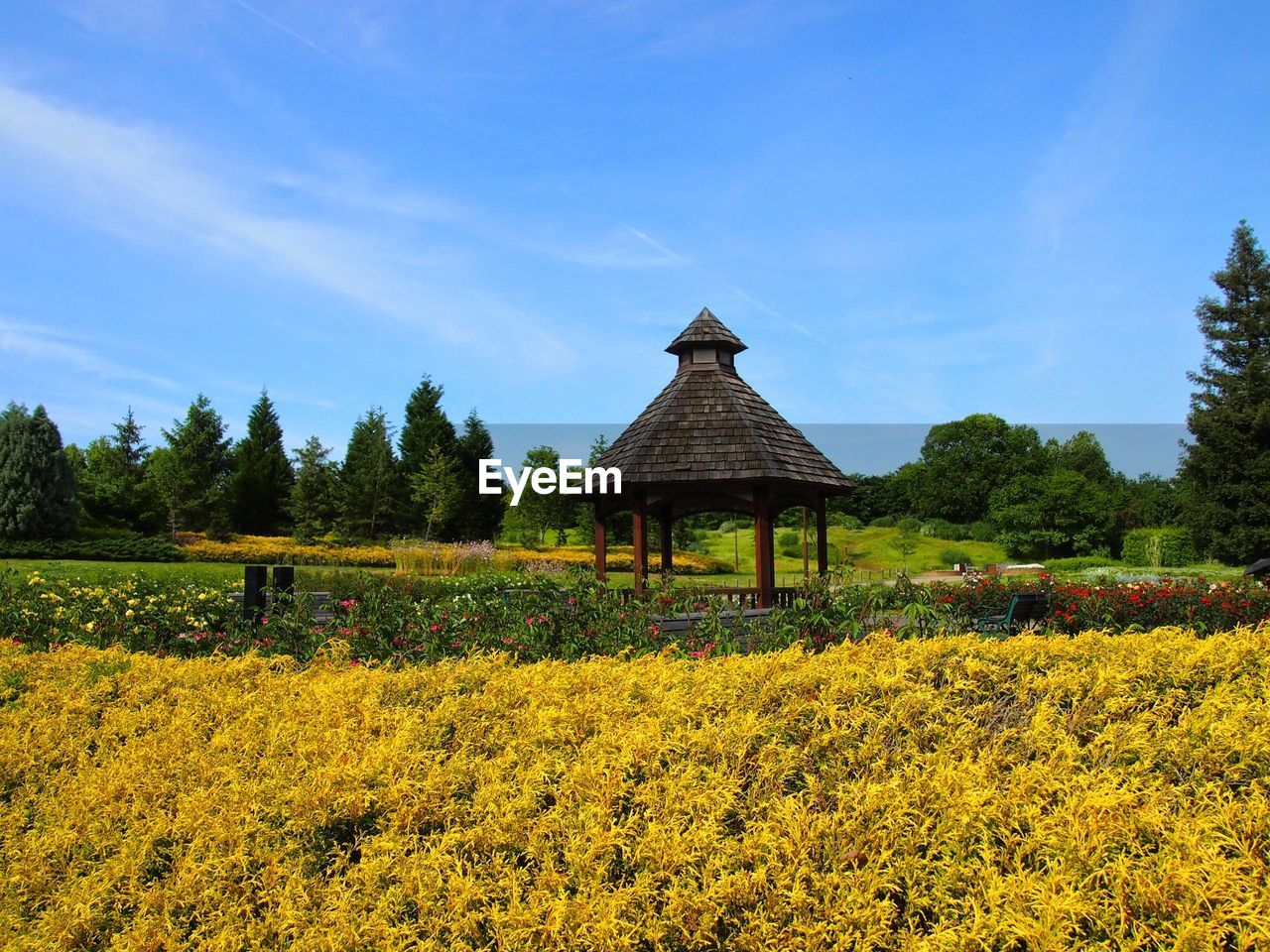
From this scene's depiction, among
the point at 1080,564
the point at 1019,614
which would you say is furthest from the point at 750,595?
the point at 1080,564

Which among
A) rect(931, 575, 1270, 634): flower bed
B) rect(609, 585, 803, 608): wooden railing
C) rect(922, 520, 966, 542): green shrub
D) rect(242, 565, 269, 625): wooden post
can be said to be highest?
rect(922, 520, 966, 542): green shrub

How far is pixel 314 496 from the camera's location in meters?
34.1

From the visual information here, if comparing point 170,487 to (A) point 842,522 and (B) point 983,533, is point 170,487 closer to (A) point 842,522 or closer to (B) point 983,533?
(A) point 842,522

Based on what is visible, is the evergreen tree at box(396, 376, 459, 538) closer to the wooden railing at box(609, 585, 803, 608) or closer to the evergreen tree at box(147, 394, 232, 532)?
the evergreen tree at box(147, 394, 232, 532)

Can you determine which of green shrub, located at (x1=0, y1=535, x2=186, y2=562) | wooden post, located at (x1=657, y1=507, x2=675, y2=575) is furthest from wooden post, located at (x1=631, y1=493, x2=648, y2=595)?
green shrub, located at (x1=0, y1=535, x2=186, y2=562)

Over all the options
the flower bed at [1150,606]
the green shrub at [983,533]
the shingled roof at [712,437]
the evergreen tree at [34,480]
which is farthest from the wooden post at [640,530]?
the green shrub at [983,533]

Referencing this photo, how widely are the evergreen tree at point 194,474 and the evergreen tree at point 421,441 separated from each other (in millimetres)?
7143

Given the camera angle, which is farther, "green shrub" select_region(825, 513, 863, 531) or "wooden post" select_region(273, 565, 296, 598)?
"green shrub" select_region(825, 513, 863, 531)

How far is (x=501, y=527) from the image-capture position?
121ft

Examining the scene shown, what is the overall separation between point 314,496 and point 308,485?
20.1 inches

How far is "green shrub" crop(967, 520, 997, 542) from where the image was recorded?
47688 mm

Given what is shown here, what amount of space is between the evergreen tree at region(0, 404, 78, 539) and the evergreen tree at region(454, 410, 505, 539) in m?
13.0

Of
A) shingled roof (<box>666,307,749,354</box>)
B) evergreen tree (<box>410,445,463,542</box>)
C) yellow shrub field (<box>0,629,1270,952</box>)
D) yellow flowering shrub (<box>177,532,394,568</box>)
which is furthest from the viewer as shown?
evergreen tree (<box>410,445,463,542</box>)

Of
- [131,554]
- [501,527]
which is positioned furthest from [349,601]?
[501,527]
